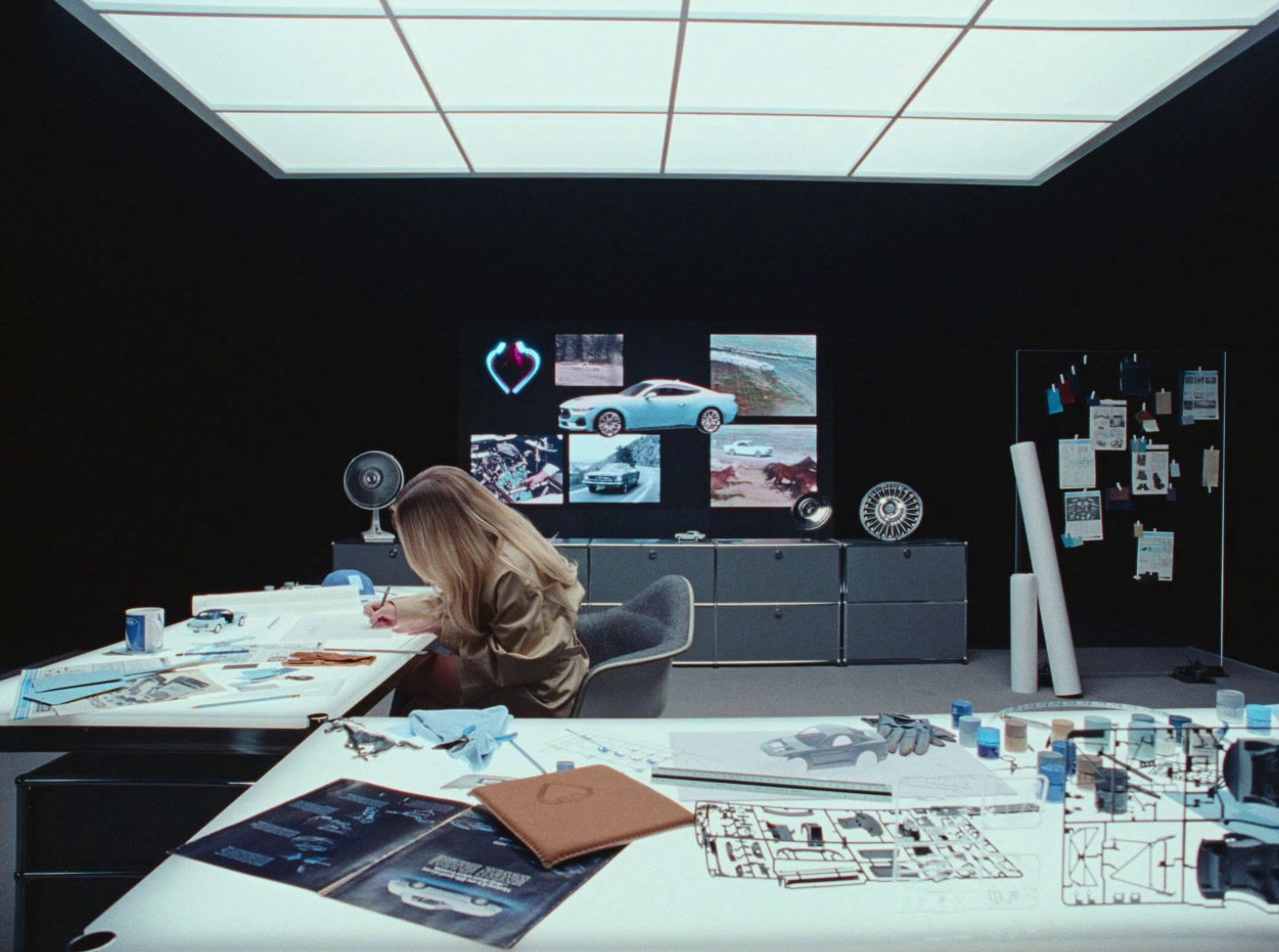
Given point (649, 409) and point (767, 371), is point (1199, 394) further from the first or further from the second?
point (649, 409)

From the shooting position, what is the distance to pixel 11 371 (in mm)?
4418

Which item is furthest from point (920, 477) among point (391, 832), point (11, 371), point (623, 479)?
point (11, 371)

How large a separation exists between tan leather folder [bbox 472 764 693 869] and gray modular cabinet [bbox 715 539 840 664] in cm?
369

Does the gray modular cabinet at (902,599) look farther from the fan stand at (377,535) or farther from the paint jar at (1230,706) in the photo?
the paint jar at (1230,706)

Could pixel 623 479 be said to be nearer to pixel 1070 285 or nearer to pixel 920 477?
pixel 920 477

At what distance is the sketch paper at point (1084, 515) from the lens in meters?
4.94

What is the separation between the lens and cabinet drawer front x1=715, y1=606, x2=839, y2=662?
5000 mm

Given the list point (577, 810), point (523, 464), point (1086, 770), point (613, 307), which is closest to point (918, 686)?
point (523, 464)

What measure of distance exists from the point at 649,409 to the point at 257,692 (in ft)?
12.5

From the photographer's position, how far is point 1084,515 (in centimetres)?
494

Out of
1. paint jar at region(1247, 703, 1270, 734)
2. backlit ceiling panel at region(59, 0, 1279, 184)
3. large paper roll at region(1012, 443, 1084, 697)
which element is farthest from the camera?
large paper roll at region(1012, 443, 1084, 697)

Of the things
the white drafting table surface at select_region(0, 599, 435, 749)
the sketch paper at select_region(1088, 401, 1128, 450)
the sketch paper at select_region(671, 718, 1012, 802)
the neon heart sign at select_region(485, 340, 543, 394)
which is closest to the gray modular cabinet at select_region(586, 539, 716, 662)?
the neon heart sign at select_region(485, 340, 543, 394)

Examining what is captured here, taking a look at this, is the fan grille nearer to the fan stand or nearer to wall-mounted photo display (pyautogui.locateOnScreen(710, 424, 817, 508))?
wall-mounted photo display (pyautogui.locateOnScreen(710, 424, 817, 508))

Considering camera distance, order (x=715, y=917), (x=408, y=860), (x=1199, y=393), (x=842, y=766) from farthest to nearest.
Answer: (x=1199, y=393) < (x=842, y=766) < (x=408, y=860) < (x=715, y=917)
